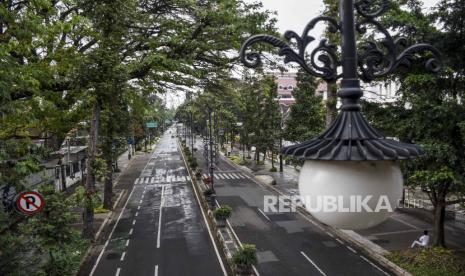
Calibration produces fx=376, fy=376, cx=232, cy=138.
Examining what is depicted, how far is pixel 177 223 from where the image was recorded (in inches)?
942

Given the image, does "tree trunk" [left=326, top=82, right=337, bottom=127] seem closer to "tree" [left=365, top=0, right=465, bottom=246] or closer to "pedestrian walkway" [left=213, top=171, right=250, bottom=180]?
"tree" [left=365, top=0, right=465, bottom=246]

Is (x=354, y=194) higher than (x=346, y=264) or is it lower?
higher

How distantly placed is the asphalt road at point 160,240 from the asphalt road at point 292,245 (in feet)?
7.78

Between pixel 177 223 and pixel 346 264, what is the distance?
37.2ft

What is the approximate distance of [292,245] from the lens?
19.2m

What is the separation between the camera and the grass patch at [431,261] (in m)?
14.4

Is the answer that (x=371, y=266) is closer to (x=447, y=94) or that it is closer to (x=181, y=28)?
(x=447, y=94)

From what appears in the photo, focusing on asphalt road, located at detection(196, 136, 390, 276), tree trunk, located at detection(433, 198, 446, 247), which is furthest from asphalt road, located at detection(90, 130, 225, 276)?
tree trunk, located at detection(433, 198, 446, 247)

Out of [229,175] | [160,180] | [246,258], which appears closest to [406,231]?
[246,258]

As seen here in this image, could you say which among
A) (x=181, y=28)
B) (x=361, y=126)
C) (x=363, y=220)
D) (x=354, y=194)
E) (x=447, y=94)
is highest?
(x=181, y=28)

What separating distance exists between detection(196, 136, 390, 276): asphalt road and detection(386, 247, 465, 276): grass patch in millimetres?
1000

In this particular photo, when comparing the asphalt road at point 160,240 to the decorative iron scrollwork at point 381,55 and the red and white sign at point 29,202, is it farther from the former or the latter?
the decorative iron scrollwork at point 381,55

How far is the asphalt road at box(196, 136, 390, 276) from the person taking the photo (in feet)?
52.5

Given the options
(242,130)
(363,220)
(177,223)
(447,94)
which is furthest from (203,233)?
(242,130)
